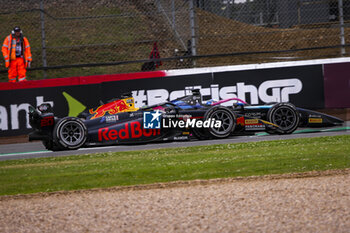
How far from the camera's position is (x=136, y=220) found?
185 inches

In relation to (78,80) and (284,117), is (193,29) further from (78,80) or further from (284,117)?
(284,117)

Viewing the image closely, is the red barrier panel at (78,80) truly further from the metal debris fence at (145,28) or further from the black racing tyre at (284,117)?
the black racing tyre at (284,117)

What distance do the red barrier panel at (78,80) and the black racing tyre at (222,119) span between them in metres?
3.43

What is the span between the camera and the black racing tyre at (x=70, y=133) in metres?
9.80

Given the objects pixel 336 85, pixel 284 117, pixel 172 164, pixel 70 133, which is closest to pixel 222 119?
pixel 284 117

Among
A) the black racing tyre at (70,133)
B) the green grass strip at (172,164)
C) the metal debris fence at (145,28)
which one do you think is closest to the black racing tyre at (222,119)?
the green grass strip at (172,164)

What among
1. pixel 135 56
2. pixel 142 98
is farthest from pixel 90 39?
pixel 142 98

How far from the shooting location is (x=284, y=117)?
1034 centimetres

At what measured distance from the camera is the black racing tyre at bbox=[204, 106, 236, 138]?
32.6ft

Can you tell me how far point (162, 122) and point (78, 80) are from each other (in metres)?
4.14

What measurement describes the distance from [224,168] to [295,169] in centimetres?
95

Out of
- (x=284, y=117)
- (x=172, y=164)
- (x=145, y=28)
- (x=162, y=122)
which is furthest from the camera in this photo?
(x=145, y=28)

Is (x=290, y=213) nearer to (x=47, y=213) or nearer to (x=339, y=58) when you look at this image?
(x=47, y=213)

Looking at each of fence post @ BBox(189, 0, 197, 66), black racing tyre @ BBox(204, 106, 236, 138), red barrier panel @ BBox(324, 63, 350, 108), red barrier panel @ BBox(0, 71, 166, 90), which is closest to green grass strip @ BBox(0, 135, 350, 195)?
black racing tyre @ BBox(204, 106, 236, 138)
